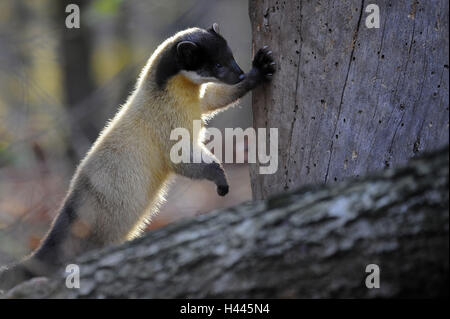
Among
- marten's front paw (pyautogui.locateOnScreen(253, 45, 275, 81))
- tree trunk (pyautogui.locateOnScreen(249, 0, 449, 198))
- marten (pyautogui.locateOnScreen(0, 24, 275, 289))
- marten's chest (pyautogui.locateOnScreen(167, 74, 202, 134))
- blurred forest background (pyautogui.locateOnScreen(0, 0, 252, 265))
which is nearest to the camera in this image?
tree trunk (pyautogui.locateOnScreen(249, 0, 449, 198))

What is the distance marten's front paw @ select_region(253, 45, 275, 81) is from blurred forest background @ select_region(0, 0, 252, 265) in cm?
155

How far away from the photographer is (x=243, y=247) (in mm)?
3123

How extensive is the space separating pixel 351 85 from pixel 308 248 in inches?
75.6

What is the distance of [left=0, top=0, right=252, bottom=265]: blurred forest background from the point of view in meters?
6.77

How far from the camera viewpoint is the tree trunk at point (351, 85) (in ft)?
13.7

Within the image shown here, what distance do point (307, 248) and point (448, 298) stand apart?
29.4 inches

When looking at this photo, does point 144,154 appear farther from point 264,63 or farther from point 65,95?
point 65,95

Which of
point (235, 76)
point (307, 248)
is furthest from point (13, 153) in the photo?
point (307, 248)

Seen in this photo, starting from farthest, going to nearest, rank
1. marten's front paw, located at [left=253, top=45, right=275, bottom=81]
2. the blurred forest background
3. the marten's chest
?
1. the blurred forest background
2. the marten's chest
3. marten's front paw, located at [left=253, top=45, right=275, bottom=81]

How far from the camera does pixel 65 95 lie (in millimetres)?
14422

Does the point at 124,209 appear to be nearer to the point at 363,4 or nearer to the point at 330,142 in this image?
the point at 330,142

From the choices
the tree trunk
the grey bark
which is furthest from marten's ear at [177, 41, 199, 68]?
the grey bark

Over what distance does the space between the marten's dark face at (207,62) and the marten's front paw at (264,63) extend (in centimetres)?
35

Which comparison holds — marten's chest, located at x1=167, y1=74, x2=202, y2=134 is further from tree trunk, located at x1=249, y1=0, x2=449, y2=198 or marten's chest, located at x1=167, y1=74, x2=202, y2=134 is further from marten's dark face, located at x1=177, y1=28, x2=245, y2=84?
tree trunk, located at x1=249, y1=0, x2=449, y2=198
